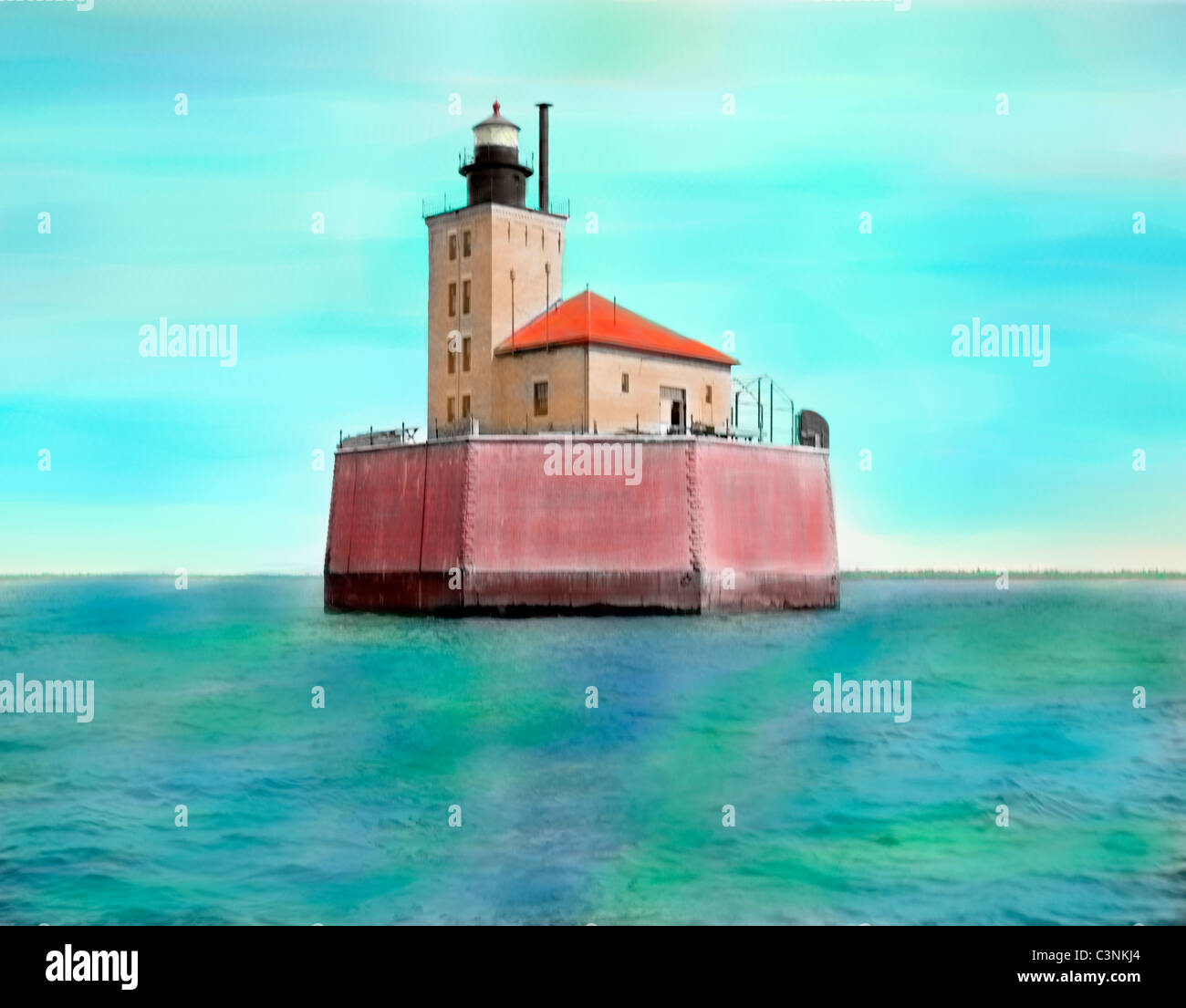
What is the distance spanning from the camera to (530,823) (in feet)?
37.0

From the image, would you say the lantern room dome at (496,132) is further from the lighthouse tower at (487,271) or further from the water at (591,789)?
the water at (591,789)

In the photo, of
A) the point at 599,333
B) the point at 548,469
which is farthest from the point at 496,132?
the point at 548,469

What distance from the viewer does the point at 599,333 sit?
30.5 meters

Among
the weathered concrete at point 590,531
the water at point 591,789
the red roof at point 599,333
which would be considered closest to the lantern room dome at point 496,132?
the red roof at point 599,333

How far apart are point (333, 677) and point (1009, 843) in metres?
12.6

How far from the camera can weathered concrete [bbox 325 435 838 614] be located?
27797 millimetres

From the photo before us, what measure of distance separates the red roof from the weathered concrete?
3.30 meters

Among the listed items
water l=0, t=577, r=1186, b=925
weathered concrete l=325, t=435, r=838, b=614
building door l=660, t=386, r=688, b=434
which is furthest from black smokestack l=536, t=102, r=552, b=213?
water l=0, t=577, r=1186, b=925

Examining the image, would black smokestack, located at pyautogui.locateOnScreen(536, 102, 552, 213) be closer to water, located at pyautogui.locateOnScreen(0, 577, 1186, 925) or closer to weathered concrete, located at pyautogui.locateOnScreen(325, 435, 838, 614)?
weathered concrete, located at pyautogui.locateOnScreen(325, 435, 838, 614)

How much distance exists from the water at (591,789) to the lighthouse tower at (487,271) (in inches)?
332

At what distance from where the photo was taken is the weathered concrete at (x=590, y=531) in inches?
1094

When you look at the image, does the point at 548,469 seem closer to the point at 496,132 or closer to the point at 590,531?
the point at 590,531

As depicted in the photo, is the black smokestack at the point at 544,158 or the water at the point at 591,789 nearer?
the water at the point at 591,789
